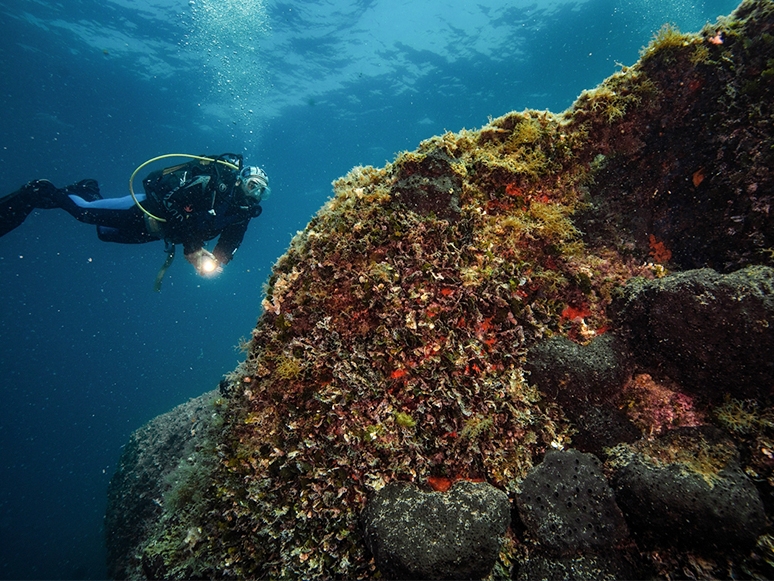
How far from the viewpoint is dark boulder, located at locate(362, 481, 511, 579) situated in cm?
237

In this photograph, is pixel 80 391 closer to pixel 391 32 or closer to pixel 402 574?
pixel 391 32

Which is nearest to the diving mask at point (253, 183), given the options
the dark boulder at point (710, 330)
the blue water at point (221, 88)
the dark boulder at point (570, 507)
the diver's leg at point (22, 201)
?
the diver's leg at point (22, 201)

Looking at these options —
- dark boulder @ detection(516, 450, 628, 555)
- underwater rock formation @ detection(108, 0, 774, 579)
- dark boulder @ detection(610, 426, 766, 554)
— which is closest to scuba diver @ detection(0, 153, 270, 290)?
underwater rock formation @ detection(108, 0, 774, 579)

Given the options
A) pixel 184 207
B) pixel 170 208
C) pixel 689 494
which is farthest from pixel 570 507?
pixel 170 208

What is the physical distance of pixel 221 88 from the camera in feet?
117

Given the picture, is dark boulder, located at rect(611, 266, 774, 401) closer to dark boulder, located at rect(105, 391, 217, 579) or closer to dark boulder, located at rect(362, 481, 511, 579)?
dark boulder, located at rect(362, 481, 511, 579)

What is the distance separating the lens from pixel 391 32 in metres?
31.6

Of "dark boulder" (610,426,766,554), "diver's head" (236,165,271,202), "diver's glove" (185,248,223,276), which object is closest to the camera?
"dark boulder" (610,426,766,554)

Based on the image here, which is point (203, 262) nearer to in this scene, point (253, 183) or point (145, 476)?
point (253, 183)

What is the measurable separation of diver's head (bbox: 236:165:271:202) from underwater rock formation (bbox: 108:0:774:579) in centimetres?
511

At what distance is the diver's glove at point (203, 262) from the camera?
799cm

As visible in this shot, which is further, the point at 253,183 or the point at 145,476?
the point at 145,476

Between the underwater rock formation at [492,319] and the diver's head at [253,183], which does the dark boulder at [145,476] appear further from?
the underwater rock formation at [492,319]

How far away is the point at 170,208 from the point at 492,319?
7.93m
